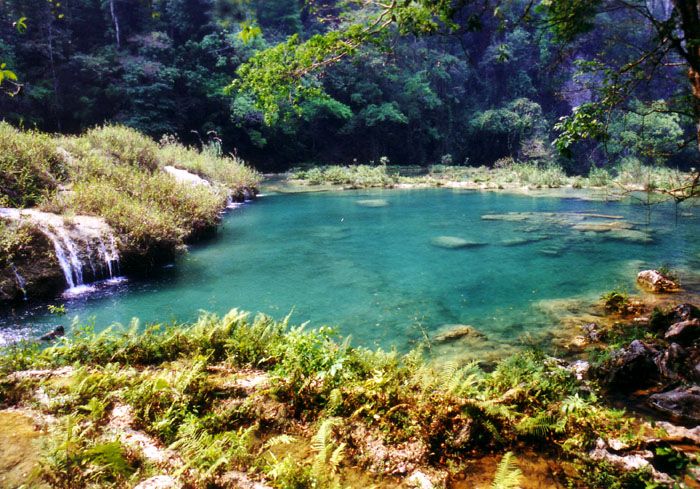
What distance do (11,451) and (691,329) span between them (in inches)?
361

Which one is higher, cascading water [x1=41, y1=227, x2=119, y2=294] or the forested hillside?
the forested hillside

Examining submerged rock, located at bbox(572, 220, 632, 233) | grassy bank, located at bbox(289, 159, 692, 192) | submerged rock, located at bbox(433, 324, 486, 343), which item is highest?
grassy bank, located at bbox(289, 159, 692, 192)

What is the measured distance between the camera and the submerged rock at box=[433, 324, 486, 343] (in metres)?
7.72

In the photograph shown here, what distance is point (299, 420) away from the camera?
4.20m

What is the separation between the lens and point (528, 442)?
398 centimetres

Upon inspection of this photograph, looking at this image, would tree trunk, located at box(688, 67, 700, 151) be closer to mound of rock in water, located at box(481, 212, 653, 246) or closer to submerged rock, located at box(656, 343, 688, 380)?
submerged rock, located at box(656, 343, 688, 380)

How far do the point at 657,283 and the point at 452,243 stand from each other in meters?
6.61

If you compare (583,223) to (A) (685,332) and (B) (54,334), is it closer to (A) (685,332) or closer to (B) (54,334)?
(A) (685,332)

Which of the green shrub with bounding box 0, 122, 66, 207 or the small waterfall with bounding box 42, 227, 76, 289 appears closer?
the small waterfall with bounding box 42, 227, 76, 289

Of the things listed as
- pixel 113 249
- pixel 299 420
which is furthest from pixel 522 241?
pixel 113 249

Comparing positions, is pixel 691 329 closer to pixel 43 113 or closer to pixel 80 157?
pixel 80 157

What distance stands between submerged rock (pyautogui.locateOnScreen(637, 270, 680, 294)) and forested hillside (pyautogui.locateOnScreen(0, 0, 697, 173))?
15.0 meters

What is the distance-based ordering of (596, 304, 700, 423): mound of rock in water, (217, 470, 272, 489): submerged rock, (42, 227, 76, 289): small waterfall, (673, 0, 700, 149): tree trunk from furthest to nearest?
(42, 227, 76, 289): small waterfall < (596, 304, 700, 423): mound of rock in water < (673, 0, 700, 149): tree trunk < (217, 470, 272, 489): submerged rock

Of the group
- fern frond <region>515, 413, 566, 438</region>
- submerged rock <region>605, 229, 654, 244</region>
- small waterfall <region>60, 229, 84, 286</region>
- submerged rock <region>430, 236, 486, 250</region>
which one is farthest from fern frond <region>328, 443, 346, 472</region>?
submerged rock <region>605, 229, 654, 244</region>
